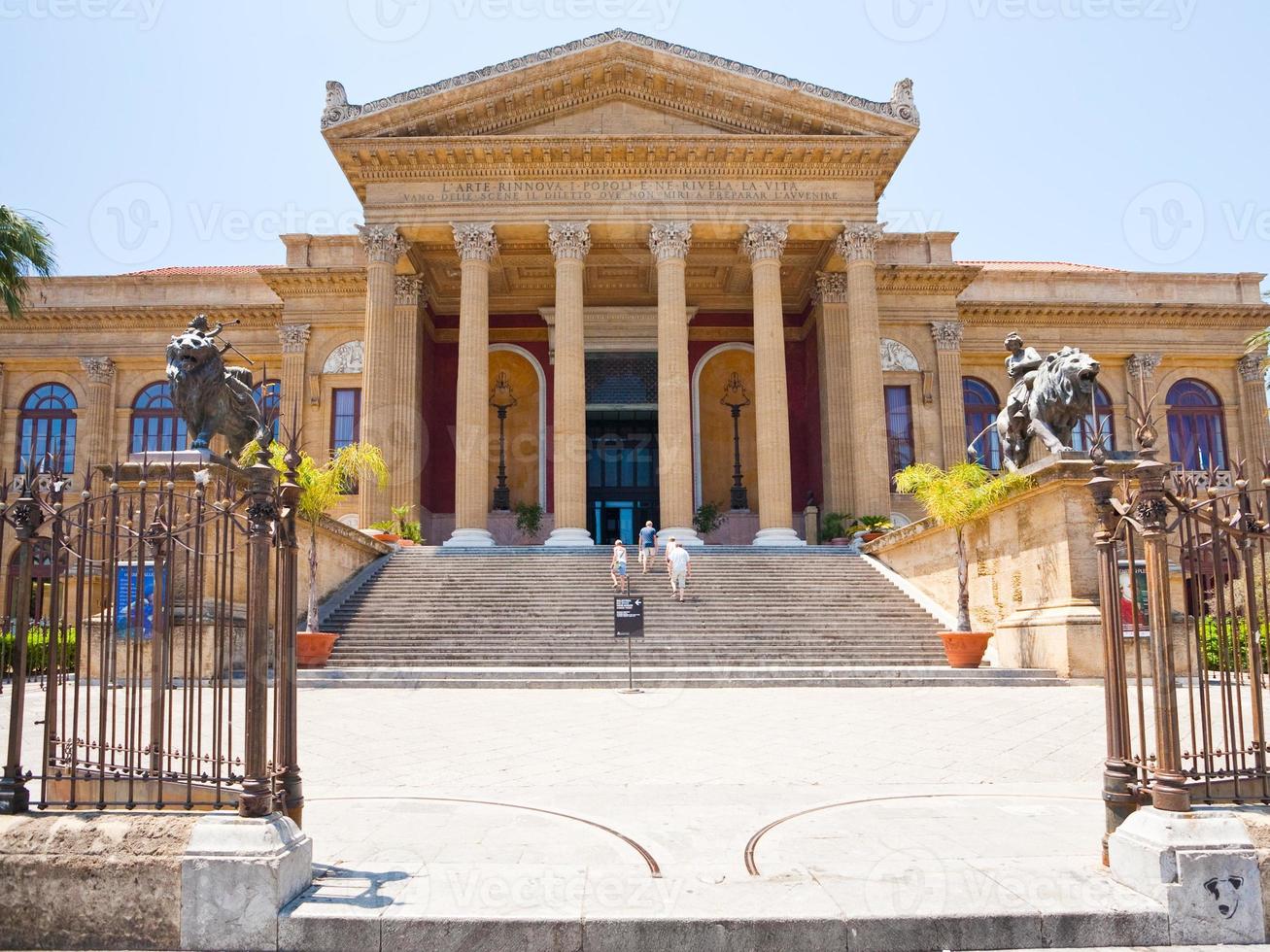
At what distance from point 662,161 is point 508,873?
82.4ft

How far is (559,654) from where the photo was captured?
55.0 feet

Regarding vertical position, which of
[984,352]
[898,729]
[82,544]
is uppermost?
[984,352]

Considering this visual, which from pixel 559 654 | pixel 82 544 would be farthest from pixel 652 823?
pixel 559 654

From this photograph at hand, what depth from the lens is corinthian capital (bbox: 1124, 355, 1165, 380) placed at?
115 ft

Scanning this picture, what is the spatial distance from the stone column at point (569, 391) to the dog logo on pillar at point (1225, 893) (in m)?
21.2

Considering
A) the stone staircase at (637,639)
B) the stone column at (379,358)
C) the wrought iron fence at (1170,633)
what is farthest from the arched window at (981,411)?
the wrought iron fence at (1170,633)

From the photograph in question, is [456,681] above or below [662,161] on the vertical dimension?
below

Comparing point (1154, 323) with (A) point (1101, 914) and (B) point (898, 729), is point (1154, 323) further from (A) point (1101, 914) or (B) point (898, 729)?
(A) point (1101, 914)

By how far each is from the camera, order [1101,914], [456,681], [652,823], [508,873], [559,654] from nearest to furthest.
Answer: [1101,914]
[508,873]
[652,823]
[456,681]
[559,654]

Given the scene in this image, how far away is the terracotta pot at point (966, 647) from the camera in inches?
623

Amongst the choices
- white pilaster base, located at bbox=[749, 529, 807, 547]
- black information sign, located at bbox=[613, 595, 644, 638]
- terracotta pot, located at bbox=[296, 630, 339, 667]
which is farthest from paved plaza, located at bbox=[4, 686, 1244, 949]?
white pilaster base, located at bbox=[749, 529, 807, 547]

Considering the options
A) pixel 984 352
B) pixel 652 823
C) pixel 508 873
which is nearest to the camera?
pixel 508 873

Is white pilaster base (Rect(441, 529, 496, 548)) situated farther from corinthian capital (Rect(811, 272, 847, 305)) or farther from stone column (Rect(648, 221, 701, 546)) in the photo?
corinthian capital (Rect(811, 272, 847, 305))

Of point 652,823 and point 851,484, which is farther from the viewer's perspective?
point 851,484
